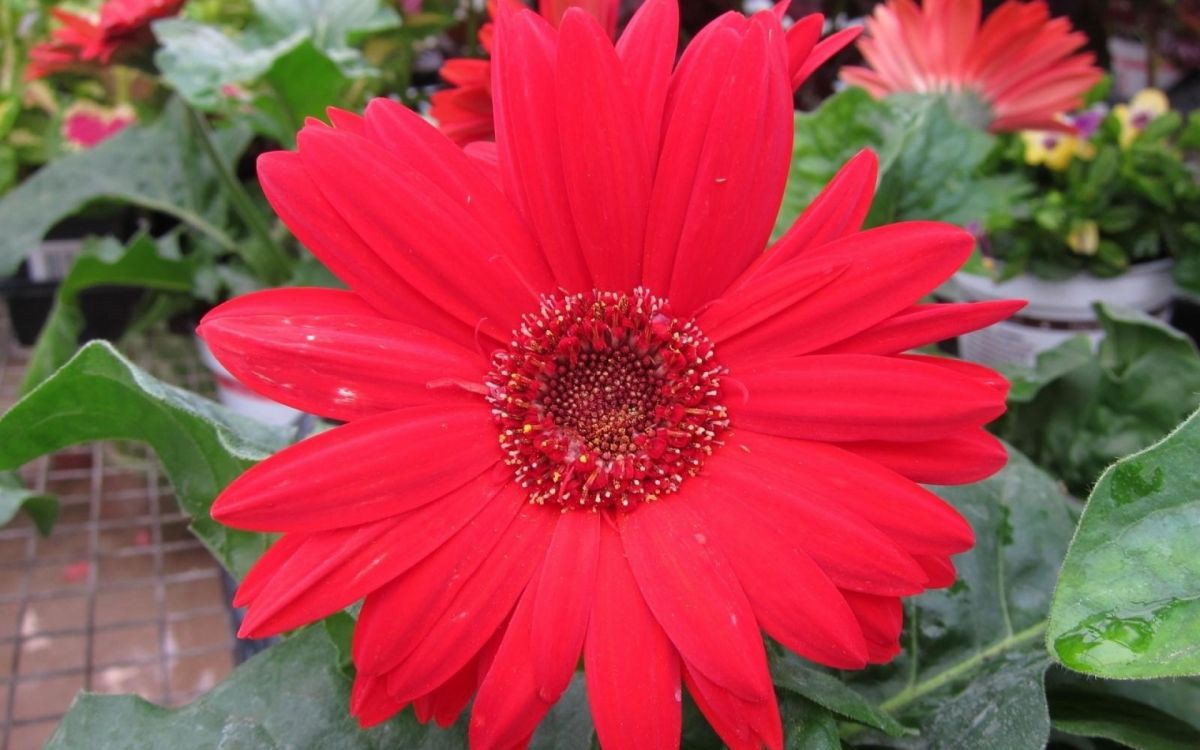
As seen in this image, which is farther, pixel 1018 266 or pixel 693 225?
pixel 1018 266

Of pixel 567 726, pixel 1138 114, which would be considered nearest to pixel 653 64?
pixel 567 726

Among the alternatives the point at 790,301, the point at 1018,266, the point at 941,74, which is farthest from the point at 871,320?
the point at 1018,266

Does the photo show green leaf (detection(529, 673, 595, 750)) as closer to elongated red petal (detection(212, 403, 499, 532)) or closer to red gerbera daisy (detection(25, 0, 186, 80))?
elongated red petal (detection(212, 403, 499, 532))

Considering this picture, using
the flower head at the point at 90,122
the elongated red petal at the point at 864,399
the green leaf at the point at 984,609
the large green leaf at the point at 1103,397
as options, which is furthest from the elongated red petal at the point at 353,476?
the flower head at the point at 90,122

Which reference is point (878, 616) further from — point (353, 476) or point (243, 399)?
point (243, 399)

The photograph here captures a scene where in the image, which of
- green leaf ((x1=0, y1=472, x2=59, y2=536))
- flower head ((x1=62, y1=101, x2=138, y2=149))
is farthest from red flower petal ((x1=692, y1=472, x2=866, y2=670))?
flower head ((x1=62, y1=101, x2=138, y2=149))

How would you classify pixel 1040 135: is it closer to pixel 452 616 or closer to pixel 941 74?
pixel 941 74

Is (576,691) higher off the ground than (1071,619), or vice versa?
(1071,619)
